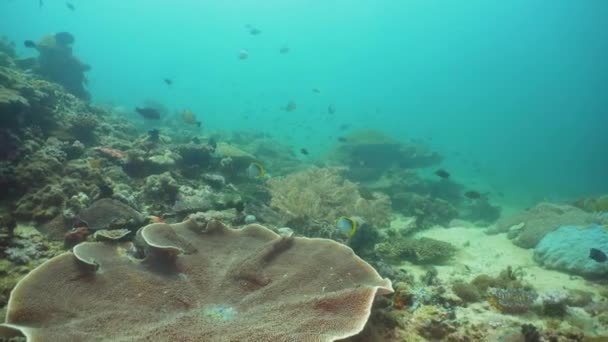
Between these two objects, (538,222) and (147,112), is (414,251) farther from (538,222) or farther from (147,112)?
(147,112)

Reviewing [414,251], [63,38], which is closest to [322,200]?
[414,251]

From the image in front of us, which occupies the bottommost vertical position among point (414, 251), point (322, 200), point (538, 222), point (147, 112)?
point (322, 200)

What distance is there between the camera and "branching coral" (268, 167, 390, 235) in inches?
368

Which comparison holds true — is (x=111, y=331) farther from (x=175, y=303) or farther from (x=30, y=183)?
(x=30, y=183)

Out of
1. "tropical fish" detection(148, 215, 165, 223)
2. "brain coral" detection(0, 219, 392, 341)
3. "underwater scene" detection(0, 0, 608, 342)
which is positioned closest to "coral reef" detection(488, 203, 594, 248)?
"underwater scene" detection(0, 0, 608, 342)

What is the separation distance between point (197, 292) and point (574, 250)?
9.13 meters

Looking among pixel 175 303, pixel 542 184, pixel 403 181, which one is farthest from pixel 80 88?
pixel 542 184

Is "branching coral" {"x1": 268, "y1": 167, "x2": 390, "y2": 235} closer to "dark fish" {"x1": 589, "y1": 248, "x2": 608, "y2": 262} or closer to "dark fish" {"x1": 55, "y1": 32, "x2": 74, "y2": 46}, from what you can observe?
"dark fish" {"x1": 589, "y1": 248, "x2": 608, "y2": 262}

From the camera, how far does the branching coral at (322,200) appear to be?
368 inches

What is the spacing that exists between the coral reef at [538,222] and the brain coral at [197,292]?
9431mm

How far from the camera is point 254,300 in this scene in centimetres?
347

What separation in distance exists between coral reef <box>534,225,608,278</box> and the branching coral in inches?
177

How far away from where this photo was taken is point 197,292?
3.52 meters

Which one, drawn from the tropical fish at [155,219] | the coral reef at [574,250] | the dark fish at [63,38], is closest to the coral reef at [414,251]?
the coral reef at [574,250]
